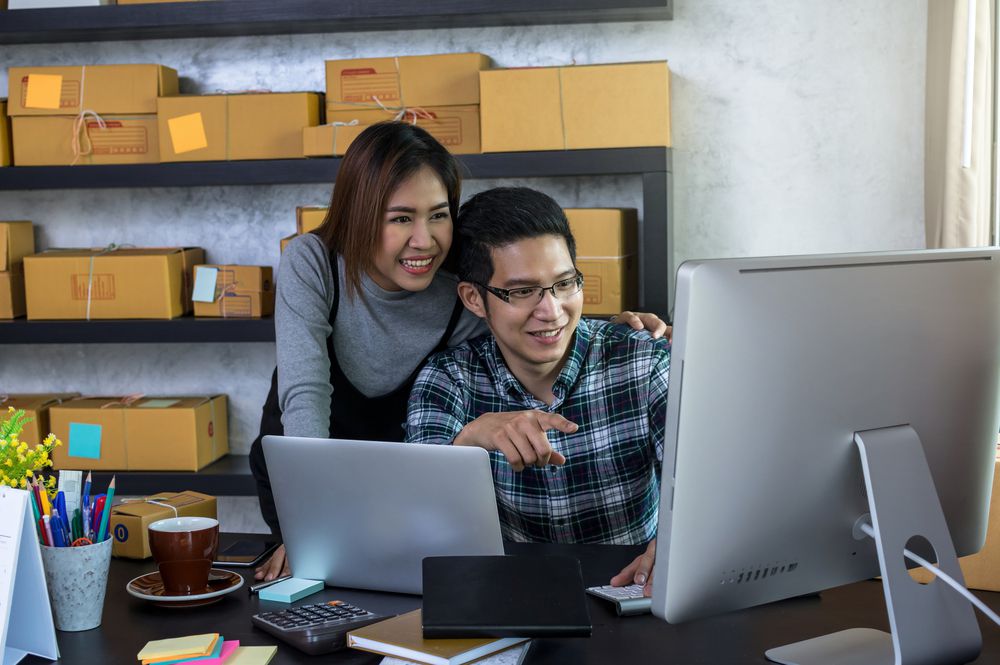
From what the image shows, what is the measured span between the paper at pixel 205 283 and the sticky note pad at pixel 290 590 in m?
1.76

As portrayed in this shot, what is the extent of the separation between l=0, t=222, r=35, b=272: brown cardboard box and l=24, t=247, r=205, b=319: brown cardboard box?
84 millimetres

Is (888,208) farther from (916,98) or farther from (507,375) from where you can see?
(507,375)

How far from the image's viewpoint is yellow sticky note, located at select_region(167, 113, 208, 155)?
288 cm

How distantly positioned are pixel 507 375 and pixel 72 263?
1737 millimetres

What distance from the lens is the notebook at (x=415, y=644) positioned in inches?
41.5

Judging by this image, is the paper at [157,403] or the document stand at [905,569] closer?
the document stand at [905,569]

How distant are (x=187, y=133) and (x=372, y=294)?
1212 millimetres

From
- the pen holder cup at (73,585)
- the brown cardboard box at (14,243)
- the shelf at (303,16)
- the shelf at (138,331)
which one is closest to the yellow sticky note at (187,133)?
the shelf at (303,16)

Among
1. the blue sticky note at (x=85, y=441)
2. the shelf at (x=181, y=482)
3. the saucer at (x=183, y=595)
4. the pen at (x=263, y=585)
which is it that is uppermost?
the saucer at (x=183, y=595)

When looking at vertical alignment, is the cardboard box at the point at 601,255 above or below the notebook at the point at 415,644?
above

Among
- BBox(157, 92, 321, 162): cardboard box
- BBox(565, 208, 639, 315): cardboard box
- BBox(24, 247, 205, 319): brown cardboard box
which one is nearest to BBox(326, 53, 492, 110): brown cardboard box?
BBox(157, 92, 321, 162): cardboard box

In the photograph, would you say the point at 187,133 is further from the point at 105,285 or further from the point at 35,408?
the point at 35,408

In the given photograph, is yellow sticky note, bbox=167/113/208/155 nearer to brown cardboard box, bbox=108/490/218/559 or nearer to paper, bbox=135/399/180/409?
paper, bbox=135/399/180/409

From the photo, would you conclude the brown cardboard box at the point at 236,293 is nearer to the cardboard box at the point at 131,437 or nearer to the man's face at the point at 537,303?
the cardboard box at the point at 131,437
